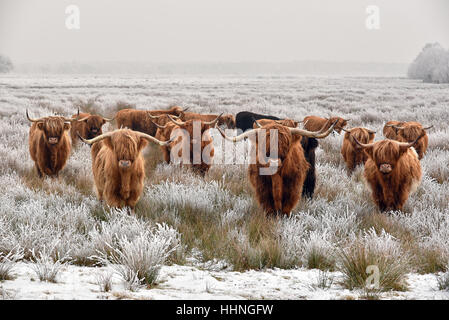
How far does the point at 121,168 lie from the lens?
15.2 feet

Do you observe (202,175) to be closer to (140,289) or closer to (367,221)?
(367,221)

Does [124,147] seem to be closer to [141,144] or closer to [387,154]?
[141,144]

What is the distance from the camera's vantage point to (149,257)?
3.07 m

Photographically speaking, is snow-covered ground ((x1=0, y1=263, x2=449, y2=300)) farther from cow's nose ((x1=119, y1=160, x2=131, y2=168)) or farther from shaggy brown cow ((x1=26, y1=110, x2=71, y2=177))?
shaggy brown cow ((x1=26, y1=110, x2=71, y2=177))

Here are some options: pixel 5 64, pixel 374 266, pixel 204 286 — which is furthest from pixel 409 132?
pixel 5 64

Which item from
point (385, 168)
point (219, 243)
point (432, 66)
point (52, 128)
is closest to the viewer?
point (219, 243)

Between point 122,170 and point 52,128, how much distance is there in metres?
2.54

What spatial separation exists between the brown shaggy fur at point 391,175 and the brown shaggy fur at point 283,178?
3.19ft

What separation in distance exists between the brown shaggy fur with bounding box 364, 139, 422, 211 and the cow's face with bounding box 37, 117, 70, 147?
15.9 ft

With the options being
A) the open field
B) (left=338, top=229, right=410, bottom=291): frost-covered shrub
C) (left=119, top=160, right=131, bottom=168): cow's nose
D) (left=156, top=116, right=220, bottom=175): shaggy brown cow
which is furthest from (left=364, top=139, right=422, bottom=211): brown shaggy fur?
(left=156, top=116, right=220, bottom=175): shaggy brown cow

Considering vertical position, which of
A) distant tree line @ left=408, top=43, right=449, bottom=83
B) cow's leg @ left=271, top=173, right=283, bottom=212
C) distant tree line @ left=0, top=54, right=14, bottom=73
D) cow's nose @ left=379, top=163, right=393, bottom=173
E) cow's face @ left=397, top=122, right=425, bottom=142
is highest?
distant tree line @ left=0, top=54, right=14, bottom=73

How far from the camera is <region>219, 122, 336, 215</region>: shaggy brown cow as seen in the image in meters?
4.43

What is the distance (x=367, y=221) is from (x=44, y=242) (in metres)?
3.59
